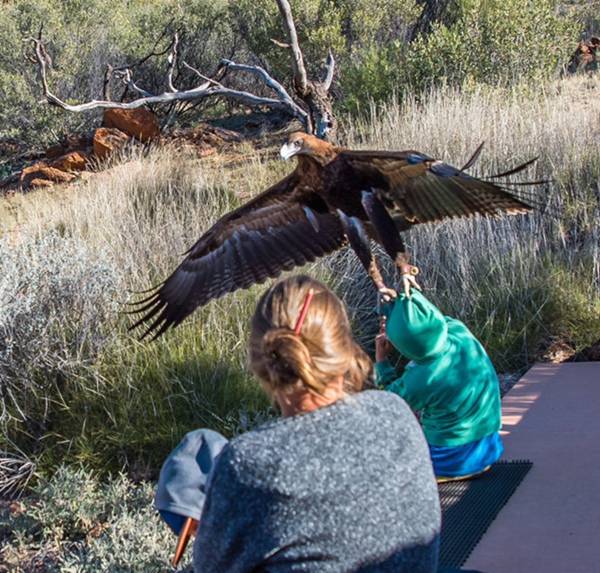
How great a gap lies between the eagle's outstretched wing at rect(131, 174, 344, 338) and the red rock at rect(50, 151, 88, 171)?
8.93m

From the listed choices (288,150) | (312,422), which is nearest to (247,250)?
(288,150)

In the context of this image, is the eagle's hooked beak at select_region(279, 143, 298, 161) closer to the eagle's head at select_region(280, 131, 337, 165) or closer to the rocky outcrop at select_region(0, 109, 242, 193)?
the eagle's head at select_region(280, 131, 337, 165)

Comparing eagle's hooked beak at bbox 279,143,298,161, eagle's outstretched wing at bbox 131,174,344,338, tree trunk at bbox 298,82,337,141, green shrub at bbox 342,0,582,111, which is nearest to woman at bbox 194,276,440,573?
eagle's hooked beak at bbox 279,143,298,161

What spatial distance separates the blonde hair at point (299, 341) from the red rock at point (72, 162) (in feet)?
40.3

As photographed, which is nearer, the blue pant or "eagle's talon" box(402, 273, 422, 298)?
"eagle's talon" box(402, 273, 422, 298)

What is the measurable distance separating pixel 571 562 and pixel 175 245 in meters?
4.01

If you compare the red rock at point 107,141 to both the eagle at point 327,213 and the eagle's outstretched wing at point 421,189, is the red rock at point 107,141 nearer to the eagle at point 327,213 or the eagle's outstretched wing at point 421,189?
the eagle at point 327,213

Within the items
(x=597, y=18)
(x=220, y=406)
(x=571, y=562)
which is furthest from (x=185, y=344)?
(x=597, y=18)

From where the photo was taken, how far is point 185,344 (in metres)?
5.70

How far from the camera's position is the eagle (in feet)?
15.0

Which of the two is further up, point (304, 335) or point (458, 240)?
point (304, 335)

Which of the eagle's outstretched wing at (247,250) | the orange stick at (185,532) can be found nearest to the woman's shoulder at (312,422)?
the orange stick at (185,532)

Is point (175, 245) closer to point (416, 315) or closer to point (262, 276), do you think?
point (262, 276)

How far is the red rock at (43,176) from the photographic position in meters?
13.7
